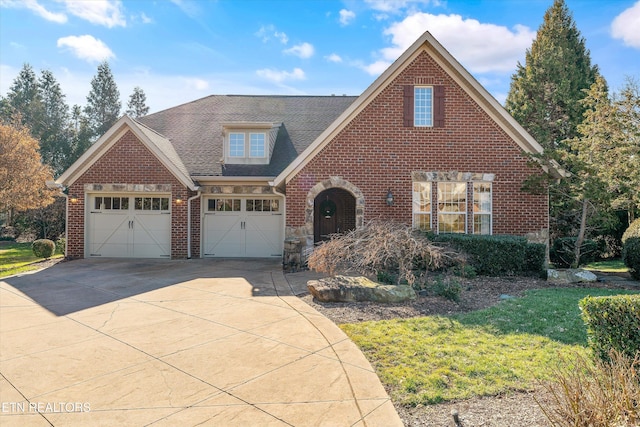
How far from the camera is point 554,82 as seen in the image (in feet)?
71.1

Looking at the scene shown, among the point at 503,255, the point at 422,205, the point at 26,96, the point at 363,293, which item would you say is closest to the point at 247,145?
the point at 422,205

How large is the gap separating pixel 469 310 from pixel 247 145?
10.9 meters

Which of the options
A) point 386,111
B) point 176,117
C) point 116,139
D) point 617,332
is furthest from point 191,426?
point 176,117

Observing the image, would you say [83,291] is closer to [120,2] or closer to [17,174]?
[120,2]

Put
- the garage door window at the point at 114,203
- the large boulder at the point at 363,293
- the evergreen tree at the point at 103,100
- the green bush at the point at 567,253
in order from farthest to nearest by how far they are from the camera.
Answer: the evergreen tree at the point at 103,100, the green bush at the point at 567,253, the garage door window at the point at 114,203, the large boulder at the point at 363,293

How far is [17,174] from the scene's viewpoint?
18.3m

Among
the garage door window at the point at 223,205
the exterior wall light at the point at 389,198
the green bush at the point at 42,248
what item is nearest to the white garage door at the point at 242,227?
the garage door window at the point at 223,205

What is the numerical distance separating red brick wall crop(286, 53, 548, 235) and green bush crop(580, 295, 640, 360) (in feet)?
26.4

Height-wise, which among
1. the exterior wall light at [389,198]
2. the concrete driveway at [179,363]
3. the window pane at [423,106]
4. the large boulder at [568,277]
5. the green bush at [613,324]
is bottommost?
the concrete driveway at [179,363]

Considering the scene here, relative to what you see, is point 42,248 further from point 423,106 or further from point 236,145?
point 423,106

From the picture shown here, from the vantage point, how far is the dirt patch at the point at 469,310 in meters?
3.28

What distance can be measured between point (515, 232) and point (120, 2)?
12.9 m

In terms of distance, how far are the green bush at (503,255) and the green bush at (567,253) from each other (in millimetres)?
5440

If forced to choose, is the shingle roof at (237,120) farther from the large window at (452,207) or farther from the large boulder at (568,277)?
the large boulder at (568,277)
